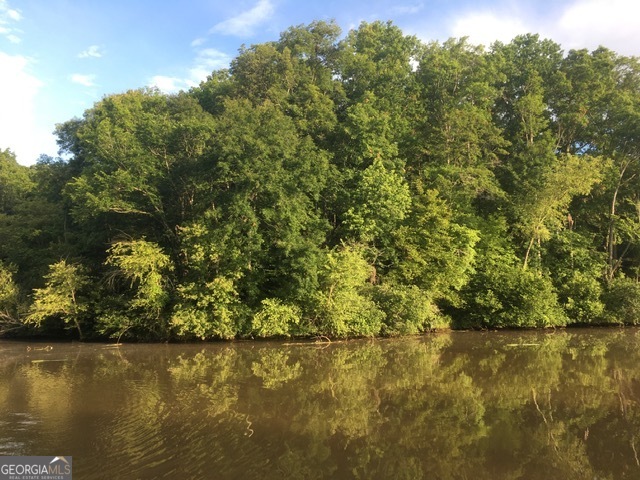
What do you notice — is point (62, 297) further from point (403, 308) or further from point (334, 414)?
point (334, 414)

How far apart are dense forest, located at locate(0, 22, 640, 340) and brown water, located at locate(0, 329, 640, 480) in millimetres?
4915

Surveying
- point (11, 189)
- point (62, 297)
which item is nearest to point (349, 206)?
point (62, 297)

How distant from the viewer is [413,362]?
58.7ft

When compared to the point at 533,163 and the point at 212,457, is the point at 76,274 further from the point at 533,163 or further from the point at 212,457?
the point at 533,163

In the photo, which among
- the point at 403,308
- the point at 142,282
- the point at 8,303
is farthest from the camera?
the point at 8,303

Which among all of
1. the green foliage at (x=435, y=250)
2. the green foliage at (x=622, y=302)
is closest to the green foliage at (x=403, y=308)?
the green foliage at (x=435, y=250)

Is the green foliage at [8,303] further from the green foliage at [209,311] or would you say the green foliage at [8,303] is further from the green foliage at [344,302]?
the green foliage at [344,302]

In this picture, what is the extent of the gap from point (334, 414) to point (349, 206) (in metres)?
18.1

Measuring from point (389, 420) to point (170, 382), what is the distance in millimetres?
7781

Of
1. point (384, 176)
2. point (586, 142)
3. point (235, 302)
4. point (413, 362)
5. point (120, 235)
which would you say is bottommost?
point (413, 362)

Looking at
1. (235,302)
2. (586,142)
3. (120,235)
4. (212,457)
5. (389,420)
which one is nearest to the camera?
(212,457)

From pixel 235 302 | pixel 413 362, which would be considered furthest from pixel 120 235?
pixel 413 362

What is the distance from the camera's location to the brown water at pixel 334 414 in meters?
8.30

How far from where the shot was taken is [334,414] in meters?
11.2
